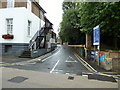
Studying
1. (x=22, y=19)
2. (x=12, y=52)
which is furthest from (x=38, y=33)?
(x=12, y=52)

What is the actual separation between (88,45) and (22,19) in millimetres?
10307

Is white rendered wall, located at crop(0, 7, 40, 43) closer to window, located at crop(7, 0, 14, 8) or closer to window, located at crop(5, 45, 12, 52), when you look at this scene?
window, located at crop(7, 0, 14, 8)

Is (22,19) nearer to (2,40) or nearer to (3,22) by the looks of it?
(3,22)

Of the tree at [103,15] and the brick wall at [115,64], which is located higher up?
the tree at [103,15]

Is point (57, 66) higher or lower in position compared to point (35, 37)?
lower

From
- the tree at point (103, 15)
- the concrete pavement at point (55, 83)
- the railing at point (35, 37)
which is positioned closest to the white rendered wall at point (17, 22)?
the railing at point (35, 37)

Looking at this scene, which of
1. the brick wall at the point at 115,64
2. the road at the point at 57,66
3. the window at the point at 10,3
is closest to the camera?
the road at the point at 57,66

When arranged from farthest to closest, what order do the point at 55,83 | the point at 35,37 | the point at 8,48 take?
the point at 35,37
the point at 8,48
the point at 55,83

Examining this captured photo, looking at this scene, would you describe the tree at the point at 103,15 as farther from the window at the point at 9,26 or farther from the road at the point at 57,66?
the window at the point at 9,26

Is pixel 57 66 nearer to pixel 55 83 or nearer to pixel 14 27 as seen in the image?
pixel 55 83

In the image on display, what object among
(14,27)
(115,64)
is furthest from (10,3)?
(115,64)

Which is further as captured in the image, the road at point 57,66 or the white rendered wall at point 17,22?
the white rendered wall at point 17,22

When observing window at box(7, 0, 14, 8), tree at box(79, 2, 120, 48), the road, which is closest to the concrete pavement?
the road

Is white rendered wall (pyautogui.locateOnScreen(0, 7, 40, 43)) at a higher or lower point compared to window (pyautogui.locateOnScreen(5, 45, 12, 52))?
higher
